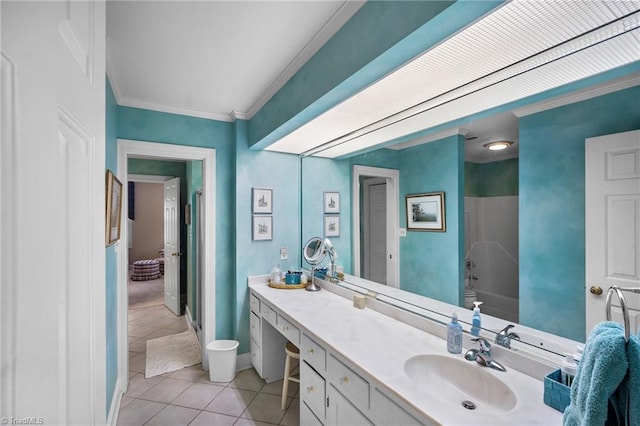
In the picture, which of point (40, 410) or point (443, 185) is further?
point (443, 185)

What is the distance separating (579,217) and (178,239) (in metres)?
4.58

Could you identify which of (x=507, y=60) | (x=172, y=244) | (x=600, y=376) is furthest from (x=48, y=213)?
(x=172, y=244)

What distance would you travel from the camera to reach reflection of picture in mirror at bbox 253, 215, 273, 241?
3.01 metres

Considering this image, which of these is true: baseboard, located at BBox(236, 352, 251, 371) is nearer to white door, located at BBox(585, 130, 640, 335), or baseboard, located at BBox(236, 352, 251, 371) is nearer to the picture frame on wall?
the picture frame on wall

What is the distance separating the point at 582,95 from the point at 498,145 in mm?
351

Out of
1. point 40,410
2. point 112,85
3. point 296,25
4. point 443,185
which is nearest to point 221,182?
point 112,85

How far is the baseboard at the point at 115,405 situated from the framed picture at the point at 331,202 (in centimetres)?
220

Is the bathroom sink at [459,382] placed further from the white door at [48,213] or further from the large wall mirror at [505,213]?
the white door at [48,213]

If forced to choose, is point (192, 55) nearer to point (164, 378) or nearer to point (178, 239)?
point (164, 378)

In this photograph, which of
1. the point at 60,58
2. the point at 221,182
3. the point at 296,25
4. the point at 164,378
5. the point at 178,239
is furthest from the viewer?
the point at 178,239

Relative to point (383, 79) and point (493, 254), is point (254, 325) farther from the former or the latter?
point (383, 79)

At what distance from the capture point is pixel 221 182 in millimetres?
3014

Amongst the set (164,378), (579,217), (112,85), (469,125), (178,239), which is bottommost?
(164,378)

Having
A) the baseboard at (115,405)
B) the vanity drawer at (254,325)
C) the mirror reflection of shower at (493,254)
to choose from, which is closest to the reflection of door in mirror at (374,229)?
the mirror reflection of shower at (493,254)
